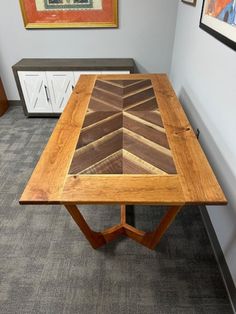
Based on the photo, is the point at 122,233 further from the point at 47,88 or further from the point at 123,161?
the point at 47,88

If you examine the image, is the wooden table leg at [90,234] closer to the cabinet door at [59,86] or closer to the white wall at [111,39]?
the cabinet door at [59,86]

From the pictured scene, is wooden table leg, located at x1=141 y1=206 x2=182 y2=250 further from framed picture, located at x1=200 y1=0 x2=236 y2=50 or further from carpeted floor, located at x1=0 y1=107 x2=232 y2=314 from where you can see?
framed picture, located at x1=200 y1=0 x2=236 y2=50

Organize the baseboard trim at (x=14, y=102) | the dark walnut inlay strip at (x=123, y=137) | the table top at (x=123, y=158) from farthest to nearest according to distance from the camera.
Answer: the baseboard trim at (x=14, y=102) < the dark walnut inlay strip at (x=123, y=137) < the table top at (x=123, y=158)

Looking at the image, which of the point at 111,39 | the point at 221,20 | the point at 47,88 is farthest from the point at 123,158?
the point at 111,39

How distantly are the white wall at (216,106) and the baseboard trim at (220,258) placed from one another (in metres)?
0.05

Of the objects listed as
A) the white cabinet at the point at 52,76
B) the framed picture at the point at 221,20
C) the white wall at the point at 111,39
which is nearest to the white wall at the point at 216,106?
the framed picture at the point at 221,20

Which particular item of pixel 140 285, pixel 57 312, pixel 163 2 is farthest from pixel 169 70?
pixel 57 312

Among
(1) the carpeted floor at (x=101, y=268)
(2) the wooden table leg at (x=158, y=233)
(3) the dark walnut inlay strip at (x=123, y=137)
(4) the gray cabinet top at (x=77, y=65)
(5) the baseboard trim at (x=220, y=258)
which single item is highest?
(3) the dark walnut inlay strip at (x=123, y=137)

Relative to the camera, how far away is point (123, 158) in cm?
→ 107

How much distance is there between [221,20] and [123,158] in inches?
39.2

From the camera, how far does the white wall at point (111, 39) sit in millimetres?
2539

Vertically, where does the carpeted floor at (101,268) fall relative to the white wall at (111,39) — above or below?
below

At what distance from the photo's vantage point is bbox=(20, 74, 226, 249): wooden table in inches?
35.0

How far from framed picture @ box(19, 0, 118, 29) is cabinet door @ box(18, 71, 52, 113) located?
564 millimetres
